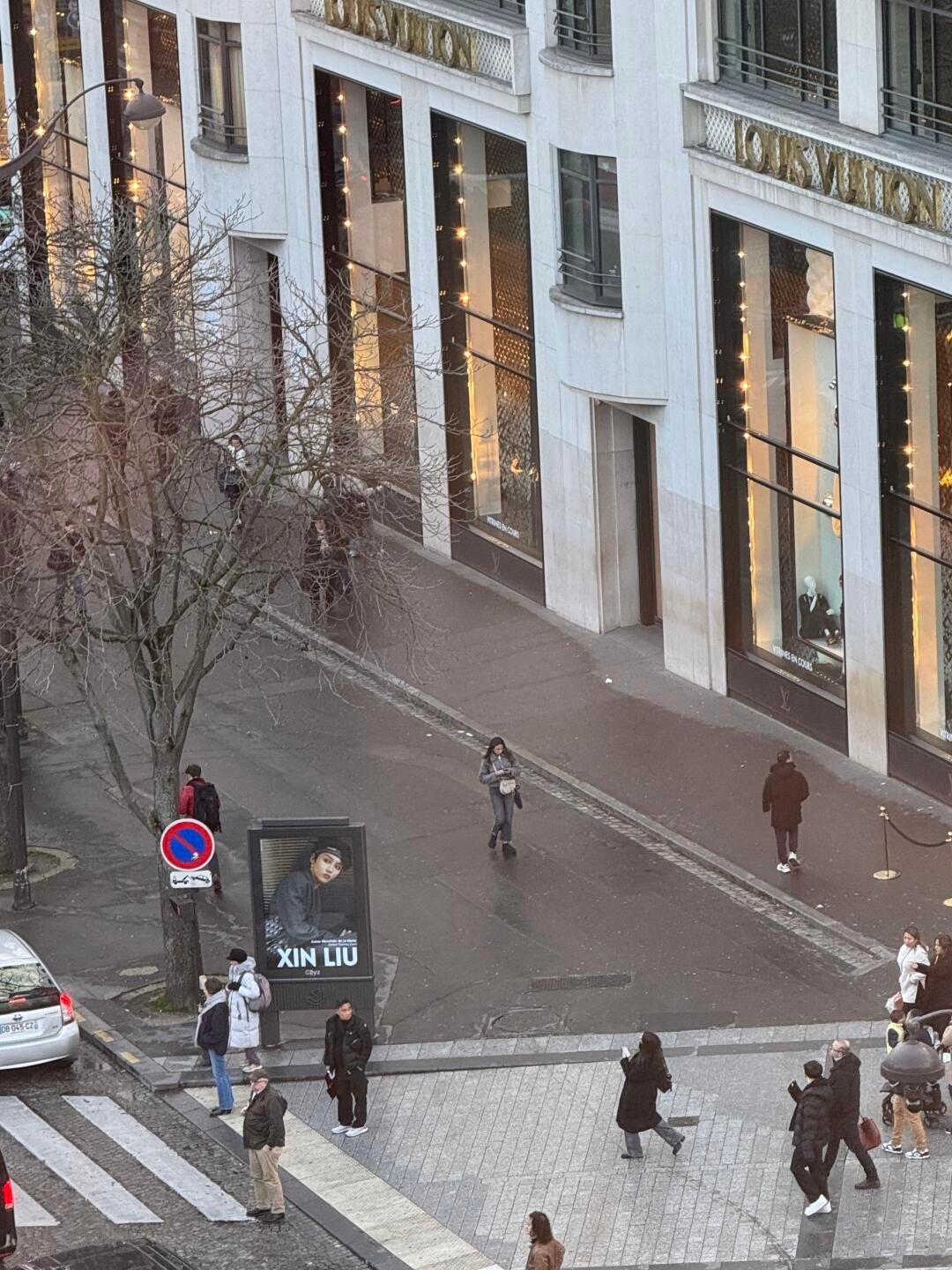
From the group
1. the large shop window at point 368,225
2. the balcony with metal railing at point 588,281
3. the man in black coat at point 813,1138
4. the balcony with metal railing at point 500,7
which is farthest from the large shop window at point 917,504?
the large shop window at point 368,225

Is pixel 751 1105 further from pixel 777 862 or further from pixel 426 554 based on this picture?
pixel 426 554

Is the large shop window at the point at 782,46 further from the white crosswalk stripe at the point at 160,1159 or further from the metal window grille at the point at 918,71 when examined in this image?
the white crosswalk stripe at the point at 160,1159

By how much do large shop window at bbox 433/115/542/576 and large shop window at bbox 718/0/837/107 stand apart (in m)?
5.51

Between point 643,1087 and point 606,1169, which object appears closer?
point 643,1087

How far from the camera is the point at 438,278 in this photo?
140 ft

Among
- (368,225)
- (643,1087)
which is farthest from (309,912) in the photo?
(368,225)

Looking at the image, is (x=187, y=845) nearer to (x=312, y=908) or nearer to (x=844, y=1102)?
(x=312, y=908)

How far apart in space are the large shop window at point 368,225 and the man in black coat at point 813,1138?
20.9 meters

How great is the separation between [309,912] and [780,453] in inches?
436

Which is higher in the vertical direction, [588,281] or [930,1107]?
[588,281]

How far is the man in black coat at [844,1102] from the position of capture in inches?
930

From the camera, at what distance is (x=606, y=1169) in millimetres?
24844

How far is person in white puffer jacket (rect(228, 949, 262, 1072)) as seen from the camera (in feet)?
88.4

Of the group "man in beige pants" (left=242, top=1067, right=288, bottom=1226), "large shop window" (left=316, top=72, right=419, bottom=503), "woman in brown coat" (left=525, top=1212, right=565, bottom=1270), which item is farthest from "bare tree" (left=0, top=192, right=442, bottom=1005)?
"large shop window" (left=316, top=72, right=419, bottom=503)
